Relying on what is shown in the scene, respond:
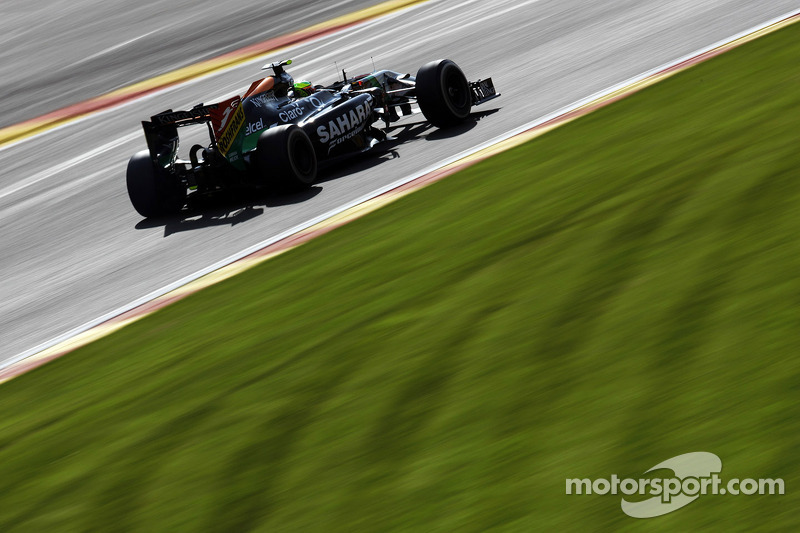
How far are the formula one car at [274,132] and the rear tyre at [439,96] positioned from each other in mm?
12

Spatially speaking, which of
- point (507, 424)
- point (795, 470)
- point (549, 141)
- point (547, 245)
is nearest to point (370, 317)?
point (547, 245)

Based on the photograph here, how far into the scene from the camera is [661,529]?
3.48 m

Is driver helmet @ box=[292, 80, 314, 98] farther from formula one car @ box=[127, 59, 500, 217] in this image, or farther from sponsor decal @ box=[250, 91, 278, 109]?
sponsor decal @ box=[250, 91, 278, 109]

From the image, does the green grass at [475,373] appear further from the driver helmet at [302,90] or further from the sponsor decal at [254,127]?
the driver helmet at [302,90]

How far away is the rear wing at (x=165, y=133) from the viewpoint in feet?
33.9

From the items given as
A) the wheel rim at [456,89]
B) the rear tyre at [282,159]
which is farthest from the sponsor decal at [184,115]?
the wheel rim at [456,89]

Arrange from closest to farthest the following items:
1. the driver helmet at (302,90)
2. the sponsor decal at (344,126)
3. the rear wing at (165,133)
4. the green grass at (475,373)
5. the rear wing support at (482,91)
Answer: the green grass at (475,373) < the rear wing at (165,133) < the sponsor decal at (344,126) < the driver helmet at (302,90) < the rear wing support at (482,91)

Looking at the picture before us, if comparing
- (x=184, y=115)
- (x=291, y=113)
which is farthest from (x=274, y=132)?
(x=184, y=115)

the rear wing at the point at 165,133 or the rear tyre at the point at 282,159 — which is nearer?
the rear tyre at the point at 282,159

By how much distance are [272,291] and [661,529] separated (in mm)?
4254

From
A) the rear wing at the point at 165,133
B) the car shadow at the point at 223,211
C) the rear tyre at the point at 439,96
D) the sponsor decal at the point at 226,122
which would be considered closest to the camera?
the car shadow at the point at 223,211

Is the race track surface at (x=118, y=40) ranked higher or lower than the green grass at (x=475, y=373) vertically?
higher

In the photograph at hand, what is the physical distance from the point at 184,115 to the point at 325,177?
1651 millimetres

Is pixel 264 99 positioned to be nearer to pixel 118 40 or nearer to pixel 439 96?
pixel 439 96
